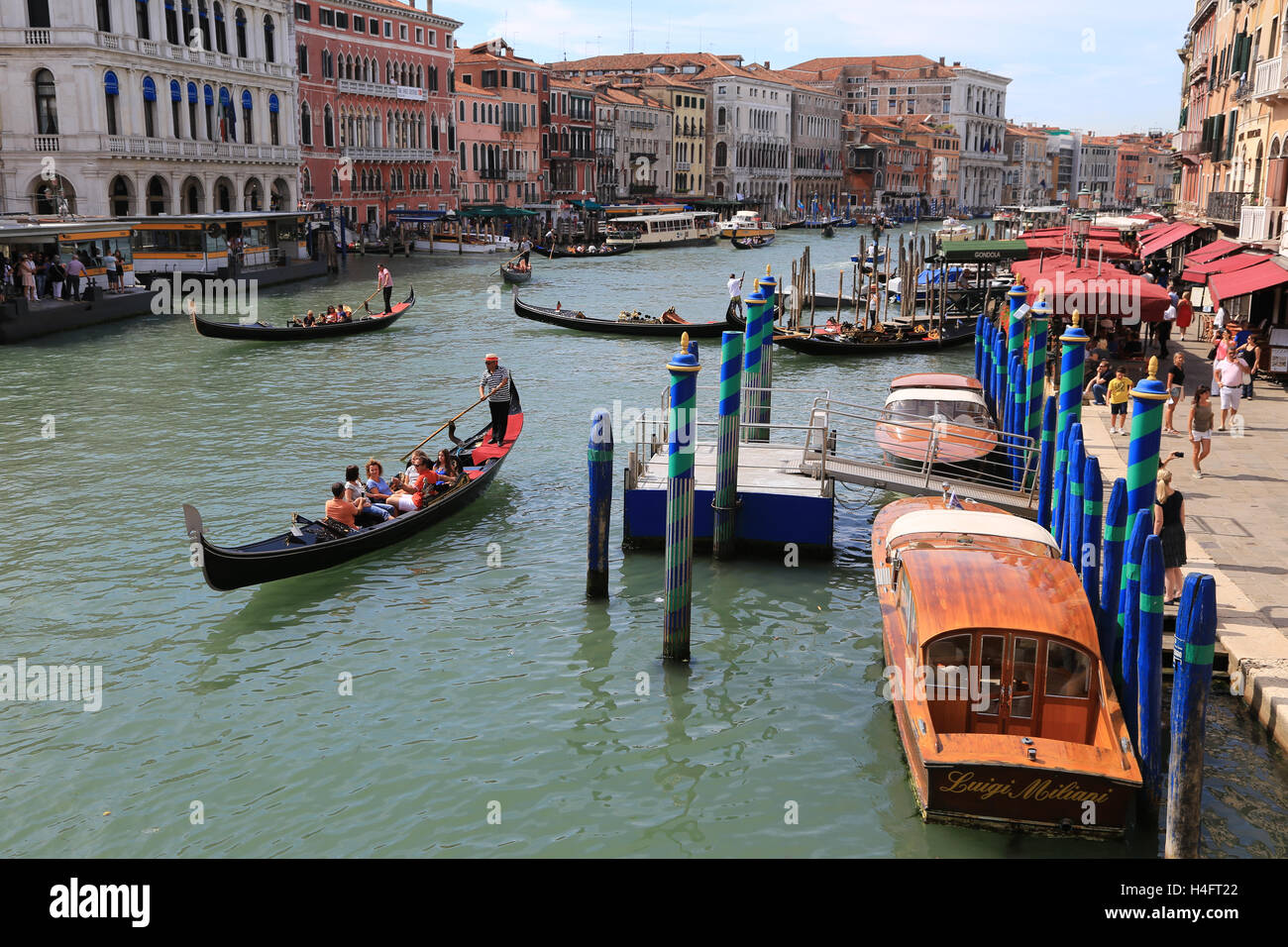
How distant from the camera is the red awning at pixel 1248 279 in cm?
1566

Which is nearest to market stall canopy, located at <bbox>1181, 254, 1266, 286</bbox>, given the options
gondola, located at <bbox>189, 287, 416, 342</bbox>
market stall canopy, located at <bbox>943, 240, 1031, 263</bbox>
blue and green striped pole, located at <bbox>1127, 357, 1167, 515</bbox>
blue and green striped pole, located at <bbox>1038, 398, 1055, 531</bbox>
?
market stall canopy, located at <bbox>943, 240, 1031, 263</bbox>

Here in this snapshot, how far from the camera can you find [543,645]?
935 cm

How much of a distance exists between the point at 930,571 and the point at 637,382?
48.6 feet

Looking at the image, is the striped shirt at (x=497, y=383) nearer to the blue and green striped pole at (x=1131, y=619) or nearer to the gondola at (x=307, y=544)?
the gondola at (x=307, y=544)

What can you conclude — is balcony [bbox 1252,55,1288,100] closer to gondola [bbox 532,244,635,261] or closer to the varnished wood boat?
the varnished wood boat

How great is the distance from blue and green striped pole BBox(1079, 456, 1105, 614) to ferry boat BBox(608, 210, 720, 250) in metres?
50.7

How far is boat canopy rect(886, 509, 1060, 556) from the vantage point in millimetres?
8172

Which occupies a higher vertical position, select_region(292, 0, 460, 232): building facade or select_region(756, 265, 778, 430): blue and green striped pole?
select_region(292, 0, 460, 232): building facade

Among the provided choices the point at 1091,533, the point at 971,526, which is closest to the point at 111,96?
the point at 971,526

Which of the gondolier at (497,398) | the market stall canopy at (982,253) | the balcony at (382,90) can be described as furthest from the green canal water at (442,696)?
the balcony at (382,90)

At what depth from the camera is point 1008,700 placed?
684 cm

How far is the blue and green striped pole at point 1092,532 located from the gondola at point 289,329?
1868cm
